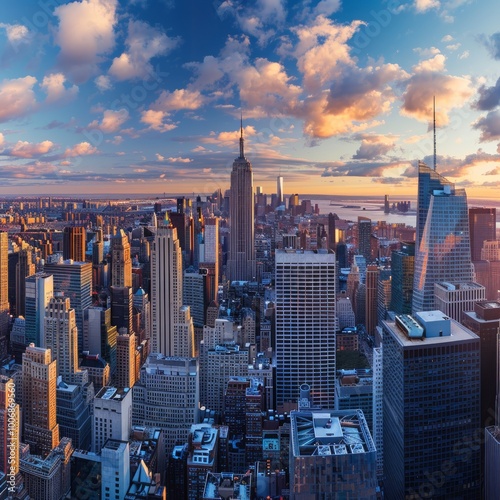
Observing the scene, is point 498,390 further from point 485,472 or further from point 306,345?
point 306,345

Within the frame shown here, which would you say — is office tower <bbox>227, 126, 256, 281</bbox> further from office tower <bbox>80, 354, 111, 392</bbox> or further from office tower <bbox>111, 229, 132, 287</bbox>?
office tower <bbox>80, 354, 111, 392</bbox>

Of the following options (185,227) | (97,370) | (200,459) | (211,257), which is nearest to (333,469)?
(200,459)

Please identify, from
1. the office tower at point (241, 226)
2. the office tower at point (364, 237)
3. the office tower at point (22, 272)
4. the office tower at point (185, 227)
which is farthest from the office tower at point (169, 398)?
the office tower at point (241, 226)

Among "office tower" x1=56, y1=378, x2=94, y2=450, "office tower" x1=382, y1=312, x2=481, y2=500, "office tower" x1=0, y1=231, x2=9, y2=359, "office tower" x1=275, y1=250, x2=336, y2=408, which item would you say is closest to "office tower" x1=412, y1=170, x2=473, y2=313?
"office tower" x1=275, y1=250, x2=336, y2=408

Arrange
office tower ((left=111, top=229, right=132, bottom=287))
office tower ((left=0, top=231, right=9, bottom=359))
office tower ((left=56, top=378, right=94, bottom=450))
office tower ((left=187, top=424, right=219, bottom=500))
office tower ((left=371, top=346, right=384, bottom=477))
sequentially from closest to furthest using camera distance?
office tower ((left=187, top=424, right=219, bottom=500)) → office tower ((left=371, top=346, right=384, bottom=477)) → office tower ((left=56, top=378, right=94, bottom=450)) → office tower ((left=0, top=231, right=9, bottom=359)) → office tower ((left=111, top=229, right=132, bottom=287))

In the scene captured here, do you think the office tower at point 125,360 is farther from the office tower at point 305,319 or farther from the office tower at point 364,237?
the office tower at point 364,237

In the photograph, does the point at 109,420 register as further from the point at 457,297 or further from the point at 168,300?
the point at 457,297
